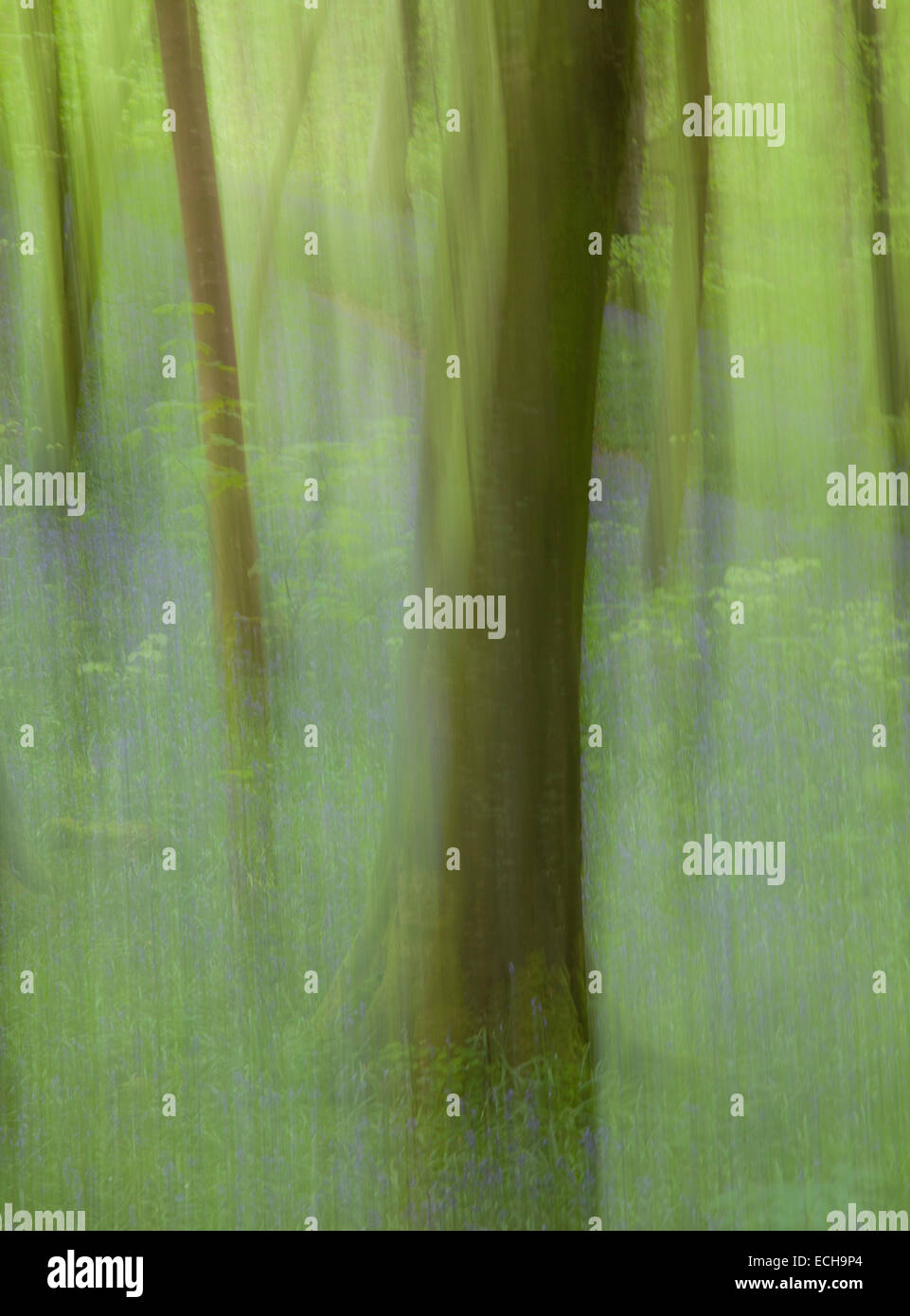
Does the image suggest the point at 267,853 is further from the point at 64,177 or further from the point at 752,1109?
the point at 64,177

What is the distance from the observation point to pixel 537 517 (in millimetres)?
1402

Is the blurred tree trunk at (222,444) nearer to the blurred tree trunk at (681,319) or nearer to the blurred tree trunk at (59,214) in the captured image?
the blurred tree trunk at (59,214)

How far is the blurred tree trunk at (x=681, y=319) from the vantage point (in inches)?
55.1

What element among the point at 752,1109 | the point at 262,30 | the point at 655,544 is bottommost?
the point at 752,1109

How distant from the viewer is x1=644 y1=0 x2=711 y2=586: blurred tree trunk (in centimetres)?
140

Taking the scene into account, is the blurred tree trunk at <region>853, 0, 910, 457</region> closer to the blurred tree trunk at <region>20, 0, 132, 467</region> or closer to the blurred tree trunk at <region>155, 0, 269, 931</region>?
the blurred tree trunk at <region>155, 0, 269, 931</region>

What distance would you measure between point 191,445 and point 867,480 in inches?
37.2

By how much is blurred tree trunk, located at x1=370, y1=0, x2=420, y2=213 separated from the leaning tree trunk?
64mm

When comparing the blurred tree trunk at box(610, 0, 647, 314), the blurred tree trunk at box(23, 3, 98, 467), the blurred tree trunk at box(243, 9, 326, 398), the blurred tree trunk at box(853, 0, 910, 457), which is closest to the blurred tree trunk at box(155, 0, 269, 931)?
the blurred tree trunk at box(243, 9, 326, 398)

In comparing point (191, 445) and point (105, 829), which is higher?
point (191, 445)

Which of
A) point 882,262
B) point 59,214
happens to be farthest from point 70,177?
point 882,262

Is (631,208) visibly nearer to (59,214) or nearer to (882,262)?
(882,262)

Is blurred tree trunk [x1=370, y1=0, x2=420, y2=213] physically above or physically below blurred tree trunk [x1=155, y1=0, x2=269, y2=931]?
above
